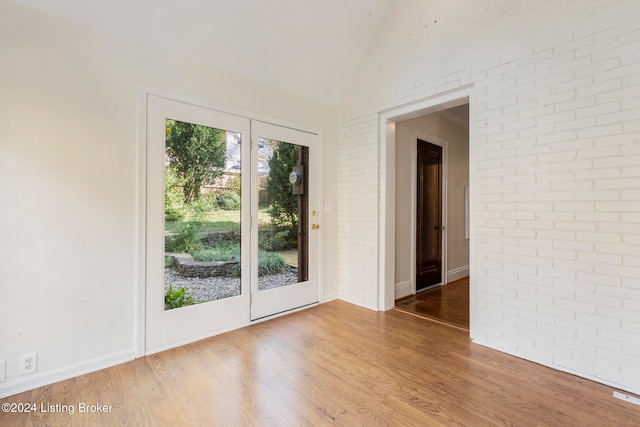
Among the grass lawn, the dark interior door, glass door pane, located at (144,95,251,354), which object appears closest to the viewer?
glass door pane, located at (144,95,251,354)

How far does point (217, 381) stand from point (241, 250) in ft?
4.16

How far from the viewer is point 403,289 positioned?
163 inches

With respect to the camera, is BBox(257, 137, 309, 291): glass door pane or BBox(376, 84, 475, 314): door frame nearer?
BBox(257, 137, 309, 291): glass door pane

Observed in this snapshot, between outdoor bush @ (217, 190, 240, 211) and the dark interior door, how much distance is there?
2.70m

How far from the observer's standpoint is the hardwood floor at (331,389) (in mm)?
1749

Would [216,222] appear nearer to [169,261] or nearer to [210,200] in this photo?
[210,200]

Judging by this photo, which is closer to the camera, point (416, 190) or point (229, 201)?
point (229, 201)

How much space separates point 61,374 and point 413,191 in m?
4.16

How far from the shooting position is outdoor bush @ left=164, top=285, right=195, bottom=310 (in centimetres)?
263

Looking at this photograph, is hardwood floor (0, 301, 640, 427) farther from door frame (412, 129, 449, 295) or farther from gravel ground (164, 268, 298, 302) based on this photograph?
door frame (412, 129, 449, 295)

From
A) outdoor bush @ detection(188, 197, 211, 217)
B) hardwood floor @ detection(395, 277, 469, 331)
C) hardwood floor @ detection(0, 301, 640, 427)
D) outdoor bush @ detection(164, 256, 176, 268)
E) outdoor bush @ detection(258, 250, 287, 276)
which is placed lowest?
hardwood floor @ detection(0, 301, 640, 427)

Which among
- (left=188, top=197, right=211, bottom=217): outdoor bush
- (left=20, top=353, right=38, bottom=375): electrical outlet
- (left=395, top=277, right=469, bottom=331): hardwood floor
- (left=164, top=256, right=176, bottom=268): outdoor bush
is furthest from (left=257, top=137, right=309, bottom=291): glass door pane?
(left=20, top=353, right=38, bottom=375): electrical outlet

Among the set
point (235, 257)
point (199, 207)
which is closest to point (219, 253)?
point (235, 257)

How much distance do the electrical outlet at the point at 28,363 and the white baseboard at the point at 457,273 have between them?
5044 mm
